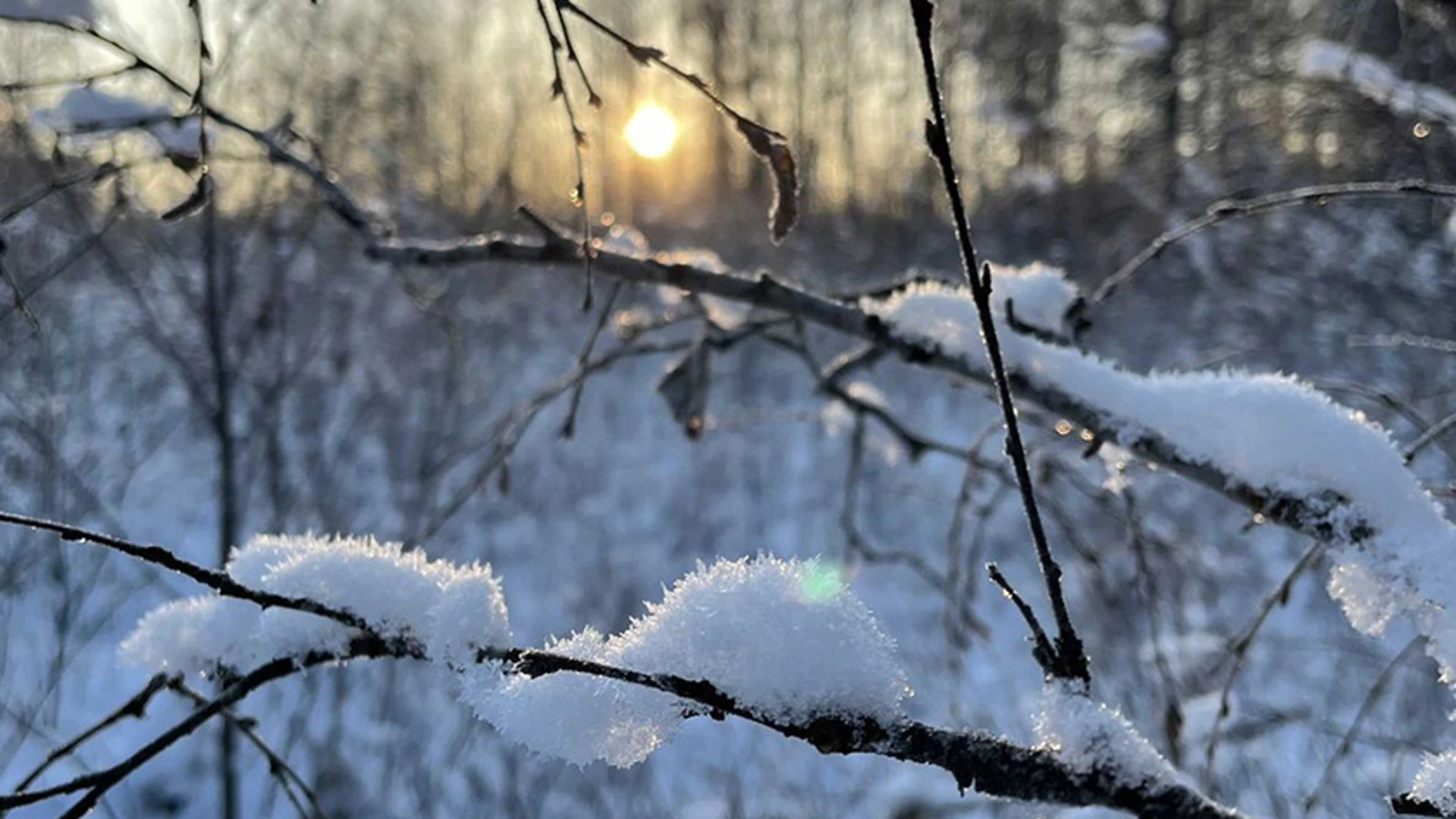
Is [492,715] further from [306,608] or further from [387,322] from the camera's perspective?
[387,322]

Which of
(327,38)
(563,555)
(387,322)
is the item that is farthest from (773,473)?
(327,38)

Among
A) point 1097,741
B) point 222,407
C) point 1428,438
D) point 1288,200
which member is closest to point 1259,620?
point 1428,438

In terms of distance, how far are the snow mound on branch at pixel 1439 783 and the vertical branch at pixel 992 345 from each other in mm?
172

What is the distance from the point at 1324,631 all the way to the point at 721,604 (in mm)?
5797

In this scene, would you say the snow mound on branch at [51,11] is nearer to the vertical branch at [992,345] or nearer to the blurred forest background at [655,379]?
the blurred forest background at [655,379]

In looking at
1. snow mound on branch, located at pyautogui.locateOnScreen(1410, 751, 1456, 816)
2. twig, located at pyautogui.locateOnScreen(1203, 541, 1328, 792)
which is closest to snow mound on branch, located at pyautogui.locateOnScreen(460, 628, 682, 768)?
snow mound on branch, located at pyautogui.locateOnScreen(1410, 751, 1456, 816)

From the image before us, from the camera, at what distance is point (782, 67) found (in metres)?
13.0

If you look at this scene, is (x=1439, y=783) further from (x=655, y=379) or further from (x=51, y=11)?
(x=655, y=379)

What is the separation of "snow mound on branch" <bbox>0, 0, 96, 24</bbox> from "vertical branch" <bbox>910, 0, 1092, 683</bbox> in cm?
76

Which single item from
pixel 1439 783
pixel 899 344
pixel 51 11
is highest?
pixel 51 11

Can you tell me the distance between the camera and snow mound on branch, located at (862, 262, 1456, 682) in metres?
0.72

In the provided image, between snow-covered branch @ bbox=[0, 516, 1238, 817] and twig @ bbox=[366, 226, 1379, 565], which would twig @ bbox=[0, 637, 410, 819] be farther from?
twig @ bbox=[366, 226, 1379, 565]

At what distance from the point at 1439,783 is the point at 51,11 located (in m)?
1.27

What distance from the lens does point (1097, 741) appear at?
472 millimetres
